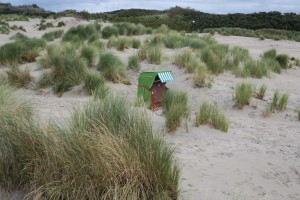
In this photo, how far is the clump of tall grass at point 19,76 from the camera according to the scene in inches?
388

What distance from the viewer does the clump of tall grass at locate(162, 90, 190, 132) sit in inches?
238

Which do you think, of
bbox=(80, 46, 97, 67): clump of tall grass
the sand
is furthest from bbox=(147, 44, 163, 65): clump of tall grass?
the sand

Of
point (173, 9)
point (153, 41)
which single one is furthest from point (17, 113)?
point (173, 9)

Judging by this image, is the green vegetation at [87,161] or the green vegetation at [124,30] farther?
the green vegetation at [124,30]

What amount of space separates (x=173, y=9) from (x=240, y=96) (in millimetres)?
56517

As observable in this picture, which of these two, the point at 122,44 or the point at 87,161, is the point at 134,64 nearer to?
the point at 122,44

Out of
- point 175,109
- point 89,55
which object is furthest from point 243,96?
point 89,55

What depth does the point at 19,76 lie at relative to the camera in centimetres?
993

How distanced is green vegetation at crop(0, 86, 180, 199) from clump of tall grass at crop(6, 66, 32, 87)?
6.08 m

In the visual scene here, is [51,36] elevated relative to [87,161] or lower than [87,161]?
lower

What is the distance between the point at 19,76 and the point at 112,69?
226cm

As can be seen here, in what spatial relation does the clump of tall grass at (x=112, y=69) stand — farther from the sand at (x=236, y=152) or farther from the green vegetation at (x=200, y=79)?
the green vegetation at (x=200, y=79)

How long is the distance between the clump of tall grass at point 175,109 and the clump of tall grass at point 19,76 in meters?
4.13

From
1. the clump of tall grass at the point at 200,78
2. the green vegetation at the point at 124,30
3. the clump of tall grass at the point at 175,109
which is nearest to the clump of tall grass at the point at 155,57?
the clump of tall grass at the point at 200,78
